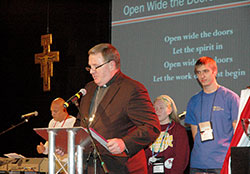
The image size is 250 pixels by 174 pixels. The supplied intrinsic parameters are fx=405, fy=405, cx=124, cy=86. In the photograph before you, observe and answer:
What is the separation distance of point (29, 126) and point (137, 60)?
8.95 ft

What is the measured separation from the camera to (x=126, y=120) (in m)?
3.25

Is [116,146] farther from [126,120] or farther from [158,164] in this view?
[158,164]

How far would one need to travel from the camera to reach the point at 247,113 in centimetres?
258

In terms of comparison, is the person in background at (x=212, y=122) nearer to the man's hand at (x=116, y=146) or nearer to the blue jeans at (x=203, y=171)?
the blue jeans at (x=203, y=171)

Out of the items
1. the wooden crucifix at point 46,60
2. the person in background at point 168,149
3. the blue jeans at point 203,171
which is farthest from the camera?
the wooden crucifix at point 46,60

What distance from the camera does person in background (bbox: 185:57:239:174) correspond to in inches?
162

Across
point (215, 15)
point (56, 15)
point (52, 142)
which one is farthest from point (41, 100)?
point (52, 142)

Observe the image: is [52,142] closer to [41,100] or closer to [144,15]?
[144,15]

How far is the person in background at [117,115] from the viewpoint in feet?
10.2

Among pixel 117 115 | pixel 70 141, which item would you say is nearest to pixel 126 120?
pixel 117 115

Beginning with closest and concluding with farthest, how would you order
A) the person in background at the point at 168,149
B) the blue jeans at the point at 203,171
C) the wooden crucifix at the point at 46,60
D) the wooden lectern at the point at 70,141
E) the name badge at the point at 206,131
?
the wooden lectern at the point at 70,141, the blue jeans at the point at 203,171, the name badge at the point at 206,131, the person in background at the point at 168,149, the wooden crucifix at the point at 46,60

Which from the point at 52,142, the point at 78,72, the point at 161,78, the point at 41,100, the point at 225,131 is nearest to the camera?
the point at 52,142

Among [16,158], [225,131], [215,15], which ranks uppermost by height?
[215,15]

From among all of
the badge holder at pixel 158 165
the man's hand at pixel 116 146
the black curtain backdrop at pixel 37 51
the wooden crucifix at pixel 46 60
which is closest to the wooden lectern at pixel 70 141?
the man's hand at pixel 116 146
